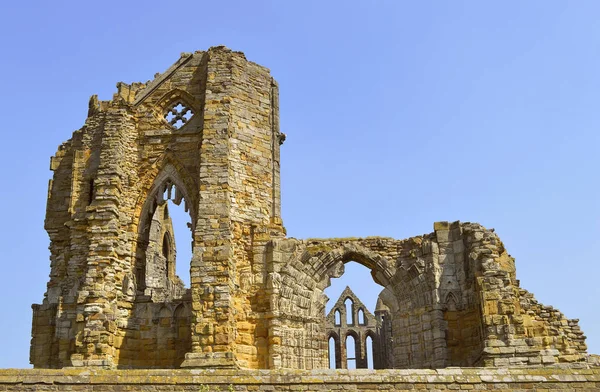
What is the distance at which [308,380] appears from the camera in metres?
10.1

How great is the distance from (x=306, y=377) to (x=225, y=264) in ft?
17.3

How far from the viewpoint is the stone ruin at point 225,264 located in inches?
584

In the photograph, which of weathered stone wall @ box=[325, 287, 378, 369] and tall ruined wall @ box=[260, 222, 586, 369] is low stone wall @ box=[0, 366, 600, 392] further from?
weathered stone wall @ box=[325, 287, 378, 369]

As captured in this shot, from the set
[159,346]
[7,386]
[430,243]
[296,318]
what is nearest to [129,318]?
[159,346]

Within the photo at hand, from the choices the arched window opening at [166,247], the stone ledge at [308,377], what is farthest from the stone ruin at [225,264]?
the arched window opening at [166,247]

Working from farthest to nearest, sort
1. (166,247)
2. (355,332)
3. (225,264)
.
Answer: (355,332), (166,247), (225,264)

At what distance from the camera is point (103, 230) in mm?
16094

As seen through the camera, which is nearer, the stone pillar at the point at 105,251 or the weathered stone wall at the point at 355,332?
the stone pillar at the point at 105,251

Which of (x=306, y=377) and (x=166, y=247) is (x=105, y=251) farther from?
(x=166, y=247)

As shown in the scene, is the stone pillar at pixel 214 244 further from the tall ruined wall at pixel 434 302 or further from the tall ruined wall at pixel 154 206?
the tall ruined wall at pixel 434 302

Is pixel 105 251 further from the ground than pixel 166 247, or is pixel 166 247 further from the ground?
pixel 166 247

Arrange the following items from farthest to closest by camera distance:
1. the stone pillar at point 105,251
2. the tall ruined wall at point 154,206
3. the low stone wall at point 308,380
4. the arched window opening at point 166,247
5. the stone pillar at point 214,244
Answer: the arched window opening at point 166,247 → the tall ruined wall at point 154,206 → the stone pillar at point 105,251 → the stone pillar at point 214,244 → the low stone wall at point 308,380

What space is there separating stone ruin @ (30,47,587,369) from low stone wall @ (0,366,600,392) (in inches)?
151

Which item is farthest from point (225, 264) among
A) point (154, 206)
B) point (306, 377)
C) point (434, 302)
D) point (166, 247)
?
point (166, 247)
